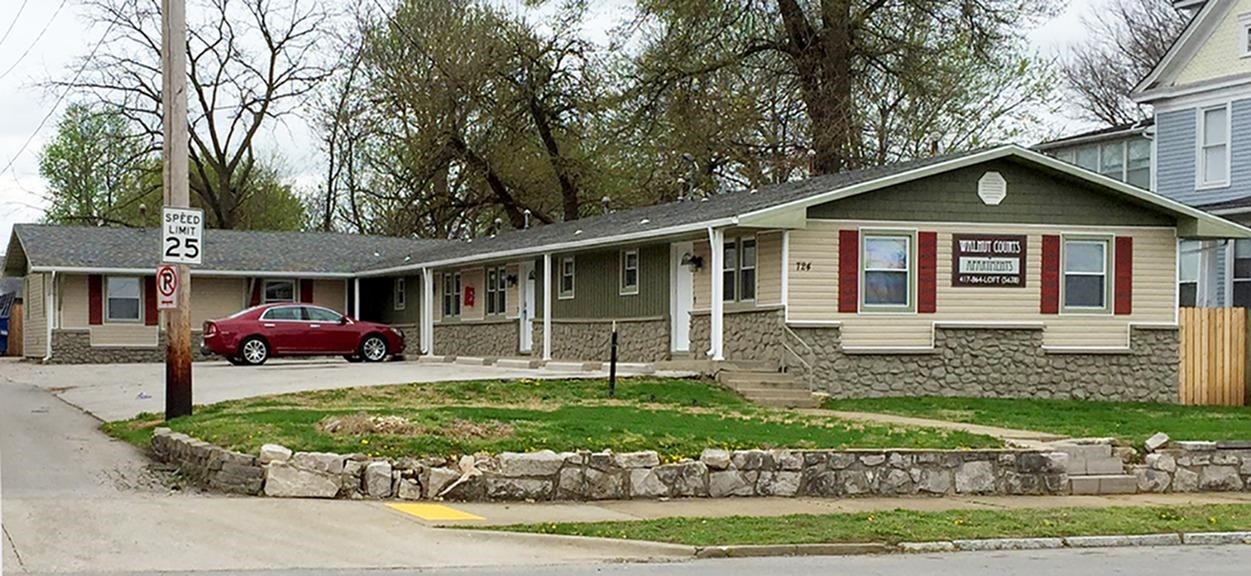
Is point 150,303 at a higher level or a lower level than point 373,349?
higher

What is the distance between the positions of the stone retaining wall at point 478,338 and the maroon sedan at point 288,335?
7.35ft

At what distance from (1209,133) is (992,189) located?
389 inches

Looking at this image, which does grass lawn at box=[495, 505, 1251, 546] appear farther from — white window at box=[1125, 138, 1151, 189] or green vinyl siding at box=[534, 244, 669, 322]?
white window at box=[1125, 138, 1151, 189]

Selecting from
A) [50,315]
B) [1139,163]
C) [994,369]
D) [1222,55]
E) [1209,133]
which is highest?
[1222,55]

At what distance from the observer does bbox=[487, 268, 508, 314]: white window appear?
3772cm

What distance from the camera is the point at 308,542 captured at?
44.2 ft

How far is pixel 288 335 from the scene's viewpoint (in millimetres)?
36094

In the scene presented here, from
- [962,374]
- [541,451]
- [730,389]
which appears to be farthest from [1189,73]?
[541,451]

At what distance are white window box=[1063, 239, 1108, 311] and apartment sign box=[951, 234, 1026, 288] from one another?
1013mm

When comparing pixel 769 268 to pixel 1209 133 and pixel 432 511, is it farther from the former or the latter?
pixel 1209 133

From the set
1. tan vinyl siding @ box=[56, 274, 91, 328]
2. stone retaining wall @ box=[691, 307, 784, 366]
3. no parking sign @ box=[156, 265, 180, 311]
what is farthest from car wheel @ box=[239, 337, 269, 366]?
no parking sign @ box=[156, 265, 180, 311]

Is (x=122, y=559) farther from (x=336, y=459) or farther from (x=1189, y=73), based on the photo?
(x=1189, y=73)

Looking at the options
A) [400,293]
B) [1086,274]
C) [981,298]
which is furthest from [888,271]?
[400,293]

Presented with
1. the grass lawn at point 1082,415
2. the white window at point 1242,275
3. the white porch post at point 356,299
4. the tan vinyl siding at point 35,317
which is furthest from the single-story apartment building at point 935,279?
the tan vinyl siding at point 35,317
